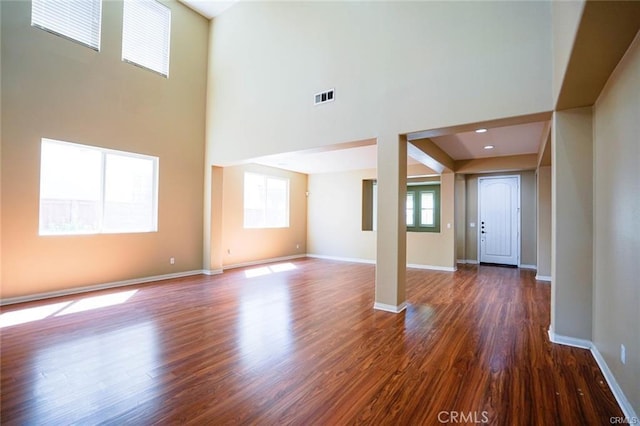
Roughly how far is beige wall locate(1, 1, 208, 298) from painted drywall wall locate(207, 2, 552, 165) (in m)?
0.70

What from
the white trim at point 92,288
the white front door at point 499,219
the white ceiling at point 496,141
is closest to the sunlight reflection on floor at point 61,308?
the white trim at point 92,288

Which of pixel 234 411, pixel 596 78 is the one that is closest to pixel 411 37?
pixel 596 78

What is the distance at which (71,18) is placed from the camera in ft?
15.4

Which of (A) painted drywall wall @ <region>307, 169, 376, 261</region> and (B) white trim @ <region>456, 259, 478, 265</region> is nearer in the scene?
(B) white trim @ <region>456, 259, 478, 265</region>

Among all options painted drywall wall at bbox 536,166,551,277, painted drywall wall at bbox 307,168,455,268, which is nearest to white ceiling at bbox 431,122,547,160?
painted drywall wall at bbox 536,166,551,277

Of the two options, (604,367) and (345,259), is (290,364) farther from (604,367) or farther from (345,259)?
(345,259)

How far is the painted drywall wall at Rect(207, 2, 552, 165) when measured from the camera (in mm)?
3189

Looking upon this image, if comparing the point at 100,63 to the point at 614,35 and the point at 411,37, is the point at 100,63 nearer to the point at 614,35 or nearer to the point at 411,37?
the point at 411,37

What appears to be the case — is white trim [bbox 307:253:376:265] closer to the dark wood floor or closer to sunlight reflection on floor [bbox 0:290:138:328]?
the dark wood floor

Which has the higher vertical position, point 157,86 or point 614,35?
point 157,86

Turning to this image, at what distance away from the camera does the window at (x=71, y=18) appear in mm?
4402

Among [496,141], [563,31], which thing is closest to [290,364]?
[563,31]

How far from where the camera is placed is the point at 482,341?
3020mm

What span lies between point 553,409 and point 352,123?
364 cm
